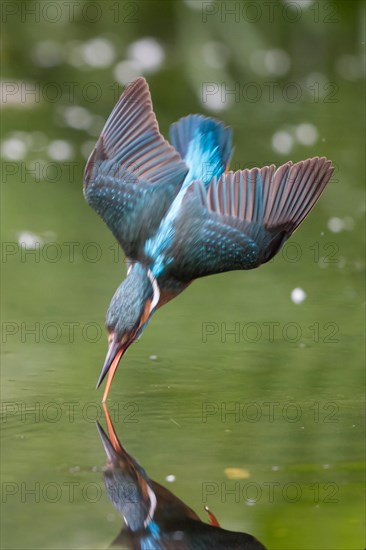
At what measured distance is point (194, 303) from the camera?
2.71 m

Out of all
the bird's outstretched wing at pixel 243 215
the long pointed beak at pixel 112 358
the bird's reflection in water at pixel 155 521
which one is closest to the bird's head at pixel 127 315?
the long pointed beak at pixel 112 358

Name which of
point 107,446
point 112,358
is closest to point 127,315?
point 112,358

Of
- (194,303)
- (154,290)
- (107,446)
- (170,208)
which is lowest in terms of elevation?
(194,303)

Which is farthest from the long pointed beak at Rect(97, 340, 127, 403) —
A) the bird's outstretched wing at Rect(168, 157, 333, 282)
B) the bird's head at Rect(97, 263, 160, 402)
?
the bird's outstretched wing at Rect(168, 157, 333, 282)

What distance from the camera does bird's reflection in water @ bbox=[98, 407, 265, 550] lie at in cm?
150

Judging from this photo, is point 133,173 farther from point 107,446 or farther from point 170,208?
point 107,446

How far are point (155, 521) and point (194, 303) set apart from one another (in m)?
1.19

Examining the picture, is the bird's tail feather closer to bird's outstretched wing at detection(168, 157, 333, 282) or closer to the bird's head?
bird's outstretched wing at detection(168, 157, 333, 282)

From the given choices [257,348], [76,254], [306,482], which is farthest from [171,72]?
[306,482]

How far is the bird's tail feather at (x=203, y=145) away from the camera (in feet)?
7.49

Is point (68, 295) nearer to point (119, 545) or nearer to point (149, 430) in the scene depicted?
point (149, 430)

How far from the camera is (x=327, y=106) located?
3.88m

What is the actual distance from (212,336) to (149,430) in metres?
0.58

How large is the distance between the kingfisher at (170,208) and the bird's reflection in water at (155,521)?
0.30 metres
